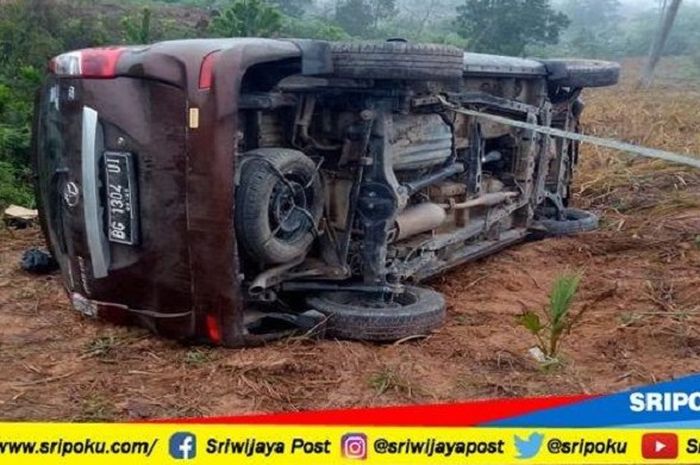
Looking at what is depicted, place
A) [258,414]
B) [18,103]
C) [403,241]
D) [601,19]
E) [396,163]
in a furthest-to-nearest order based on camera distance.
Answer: [601,19] → [18,103] → [403,241] → [396,163] → [258,414]

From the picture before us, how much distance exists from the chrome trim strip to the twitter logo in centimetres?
203

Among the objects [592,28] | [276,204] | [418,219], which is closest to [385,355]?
[276,204]

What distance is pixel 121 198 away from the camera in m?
3.53

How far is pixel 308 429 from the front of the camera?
9.01 feet

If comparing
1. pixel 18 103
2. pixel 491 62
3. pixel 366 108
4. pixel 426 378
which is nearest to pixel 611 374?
pixel 426 378

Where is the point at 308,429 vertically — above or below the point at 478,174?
below

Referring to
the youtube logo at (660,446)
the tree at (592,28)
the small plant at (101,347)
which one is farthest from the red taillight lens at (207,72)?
the tree at (592,28)

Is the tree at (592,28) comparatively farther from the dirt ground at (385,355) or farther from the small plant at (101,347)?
the small plant at (101,347)

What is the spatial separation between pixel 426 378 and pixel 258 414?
763 mm

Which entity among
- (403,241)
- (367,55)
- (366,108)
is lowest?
(403,241)

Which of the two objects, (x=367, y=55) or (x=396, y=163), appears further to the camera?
(x=396, y=163)

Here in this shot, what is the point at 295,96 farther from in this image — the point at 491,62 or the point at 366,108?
the point at 491,62

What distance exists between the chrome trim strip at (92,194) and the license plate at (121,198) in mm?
51

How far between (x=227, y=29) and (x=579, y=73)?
796cm
